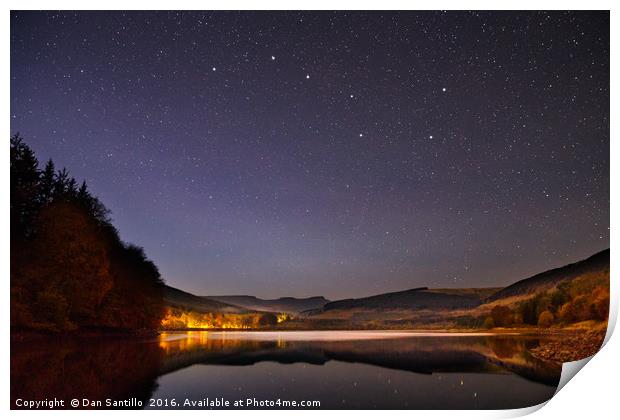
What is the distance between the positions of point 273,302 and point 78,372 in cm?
306

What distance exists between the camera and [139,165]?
9.62 meters

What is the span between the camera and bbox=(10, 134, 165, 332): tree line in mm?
8836

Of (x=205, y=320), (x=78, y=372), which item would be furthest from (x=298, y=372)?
(x=78, y=372)

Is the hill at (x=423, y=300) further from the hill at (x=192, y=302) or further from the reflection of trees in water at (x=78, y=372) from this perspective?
the reflection of trees in water at (x=78, y=372)

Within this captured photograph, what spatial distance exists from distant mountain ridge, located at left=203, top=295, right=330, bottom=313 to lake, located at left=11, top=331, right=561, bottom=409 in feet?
2.14

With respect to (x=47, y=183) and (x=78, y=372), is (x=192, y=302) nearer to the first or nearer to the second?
(x=78, y=372)

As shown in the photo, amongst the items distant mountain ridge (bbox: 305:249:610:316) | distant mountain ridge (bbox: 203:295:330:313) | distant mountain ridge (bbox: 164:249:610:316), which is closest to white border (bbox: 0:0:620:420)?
distant mountain ridge (bbox: 305:249:610:316)

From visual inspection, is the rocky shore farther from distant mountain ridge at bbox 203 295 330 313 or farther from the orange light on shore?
the orange light on shore

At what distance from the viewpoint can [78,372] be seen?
828cm

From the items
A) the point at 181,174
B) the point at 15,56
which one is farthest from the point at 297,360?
the point at 15,56

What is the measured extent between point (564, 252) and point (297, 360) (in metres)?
3.85

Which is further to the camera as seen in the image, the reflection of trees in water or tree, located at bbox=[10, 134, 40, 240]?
tree, located at bbox=[10, 134, 40, 240]

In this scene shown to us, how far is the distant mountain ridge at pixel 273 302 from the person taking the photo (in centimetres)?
1018
